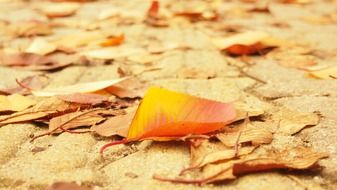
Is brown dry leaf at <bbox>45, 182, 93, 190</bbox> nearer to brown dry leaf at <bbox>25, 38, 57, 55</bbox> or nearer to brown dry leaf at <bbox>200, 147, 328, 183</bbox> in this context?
brown dry leaf at <bbox>200, 147, 328, 183</bbox>

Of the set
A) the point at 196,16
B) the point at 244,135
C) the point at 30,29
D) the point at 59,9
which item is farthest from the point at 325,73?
the point at 59,9

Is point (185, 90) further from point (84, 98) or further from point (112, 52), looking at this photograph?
point (112, 52)

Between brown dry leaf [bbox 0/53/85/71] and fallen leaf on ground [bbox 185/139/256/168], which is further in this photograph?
brown dry leaf [bbox 0/53/85/71]

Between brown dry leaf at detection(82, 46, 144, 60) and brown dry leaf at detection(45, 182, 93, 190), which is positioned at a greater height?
brown dry leaf at detection(45, 182, 93, 190)

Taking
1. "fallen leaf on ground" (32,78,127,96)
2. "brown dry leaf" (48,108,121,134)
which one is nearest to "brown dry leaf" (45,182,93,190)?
"brown dry leaf" (48,108,121,134)

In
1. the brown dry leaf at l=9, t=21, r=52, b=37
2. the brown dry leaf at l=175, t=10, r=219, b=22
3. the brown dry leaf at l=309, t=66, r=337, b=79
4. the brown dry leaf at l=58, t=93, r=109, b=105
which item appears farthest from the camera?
the brown dry leaf at l=175, t=10, r=219, b=22

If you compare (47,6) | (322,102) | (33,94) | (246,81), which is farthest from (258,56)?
(47,6)
